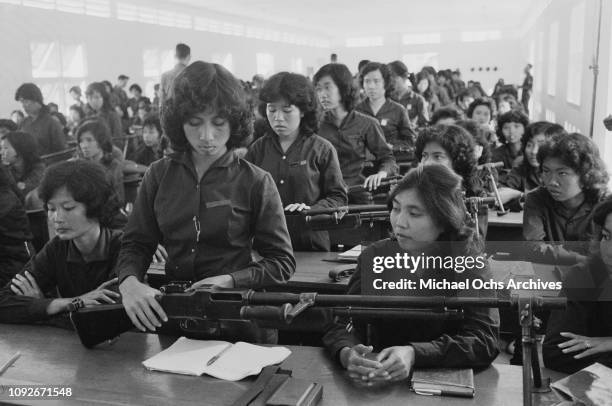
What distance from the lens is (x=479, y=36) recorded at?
74.6 feet

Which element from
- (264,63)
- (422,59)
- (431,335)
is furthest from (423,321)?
(422,59)

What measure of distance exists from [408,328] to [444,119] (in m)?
3.30

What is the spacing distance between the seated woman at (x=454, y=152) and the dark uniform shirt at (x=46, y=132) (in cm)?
432

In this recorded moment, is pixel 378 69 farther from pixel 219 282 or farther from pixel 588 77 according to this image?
pixel 219 282

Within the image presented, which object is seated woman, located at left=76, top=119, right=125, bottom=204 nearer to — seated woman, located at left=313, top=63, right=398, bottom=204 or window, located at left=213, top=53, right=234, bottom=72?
seated woman, located at left=313, top=63, right=398, bottom=204

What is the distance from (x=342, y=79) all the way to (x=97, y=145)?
6.29ft

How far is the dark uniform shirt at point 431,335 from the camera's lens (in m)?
1.46

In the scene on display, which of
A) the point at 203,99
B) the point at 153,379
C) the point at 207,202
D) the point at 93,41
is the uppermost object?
the point at 93,41

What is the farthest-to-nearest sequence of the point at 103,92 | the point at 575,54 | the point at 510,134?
the point at 103,92 < the point at 575,54 < the point at 510,134

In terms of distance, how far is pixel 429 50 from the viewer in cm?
2292

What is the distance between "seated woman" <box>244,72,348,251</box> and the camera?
2.88 m

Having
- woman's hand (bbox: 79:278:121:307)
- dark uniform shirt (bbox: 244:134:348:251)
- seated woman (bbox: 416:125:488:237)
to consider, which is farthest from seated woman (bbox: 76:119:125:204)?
woman's hand (bbox: 79:278:121:307)

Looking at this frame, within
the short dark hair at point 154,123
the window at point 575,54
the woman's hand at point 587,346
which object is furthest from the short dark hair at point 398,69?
the woman's hand at point 587,346

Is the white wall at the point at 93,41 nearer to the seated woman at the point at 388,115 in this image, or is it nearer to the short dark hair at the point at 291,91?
the seated woman at the point at 388,115
